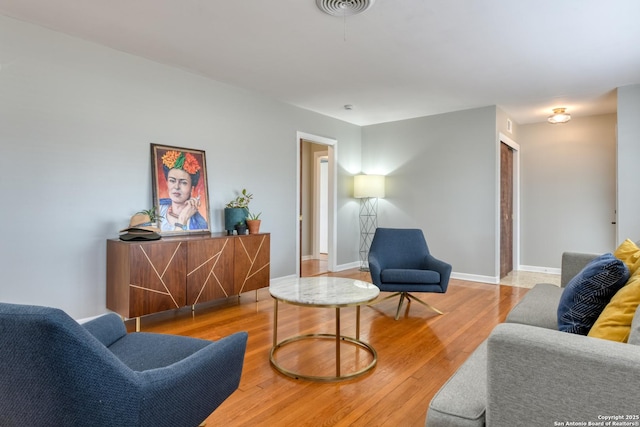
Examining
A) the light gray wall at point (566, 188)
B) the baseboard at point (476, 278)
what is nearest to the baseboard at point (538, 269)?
the light gray wall at point (566, 188)

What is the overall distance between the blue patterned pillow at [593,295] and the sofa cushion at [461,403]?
1.64 ft

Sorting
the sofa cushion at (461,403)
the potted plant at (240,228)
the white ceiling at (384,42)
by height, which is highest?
the white ceiling at (384,42)

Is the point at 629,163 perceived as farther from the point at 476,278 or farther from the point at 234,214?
the point at 234,214

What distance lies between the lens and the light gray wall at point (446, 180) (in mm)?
5180

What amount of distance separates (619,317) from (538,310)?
95 centimetres

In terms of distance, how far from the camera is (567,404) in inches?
38.5

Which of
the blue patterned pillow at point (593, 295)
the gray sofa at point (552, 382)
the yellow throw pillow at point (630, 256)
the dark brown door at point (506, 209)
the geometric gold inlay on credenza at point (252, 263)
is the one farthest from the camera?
the dark brown door at point (506, 209)

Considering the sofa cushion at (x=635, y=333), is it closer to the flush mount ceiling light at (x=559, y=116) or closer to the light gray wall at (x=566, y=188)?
the flush mount ceiling light at (x=559, y=116)

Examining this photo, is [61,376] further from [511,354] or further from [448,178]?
[448,178]

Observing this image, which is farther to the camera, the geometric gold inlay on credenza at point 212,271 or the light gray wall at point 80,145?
the geometric gold inlay on credenza at point 212,271

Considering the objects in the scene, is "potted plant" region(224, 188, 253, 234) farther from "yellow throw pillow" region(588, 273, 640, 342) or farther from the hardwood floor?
"yellow throw pillow" region(588, 273, 640, 342)

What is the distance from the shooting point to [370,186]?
6008mm

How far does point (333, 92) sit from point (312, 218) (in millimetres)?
3291

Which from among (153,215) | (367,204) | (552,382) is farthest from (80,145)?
(367,204)
